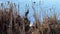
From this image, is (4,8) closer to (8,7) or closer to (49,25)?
(8,7)

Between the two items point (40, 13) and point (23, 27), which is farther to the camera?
point (40, 13)

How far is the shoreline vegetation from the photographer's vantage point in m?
4.93

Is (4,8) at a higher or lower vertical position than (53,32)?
higher

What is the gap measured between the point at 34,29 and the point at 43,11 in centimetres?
41

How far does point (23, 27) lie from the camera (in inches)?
188

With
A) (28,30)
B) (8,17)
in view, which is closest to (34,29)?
(28,30)

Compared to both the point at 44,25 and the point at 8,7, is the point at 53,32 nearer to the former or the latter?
the point at 44,25

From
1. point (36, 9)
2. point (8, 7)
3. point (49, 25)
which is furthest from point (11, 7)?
point (49, 25)

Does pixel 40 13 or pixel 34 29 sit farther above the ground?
pixel 40 13

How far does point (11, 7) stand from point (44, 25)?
0.76m

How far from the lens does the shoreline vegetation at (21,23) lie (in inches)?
194

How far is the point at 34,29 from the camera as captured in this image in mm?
5129

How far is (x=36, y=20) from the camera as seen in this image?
5.11m

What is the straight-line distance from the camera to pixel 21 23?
509 centimetres
